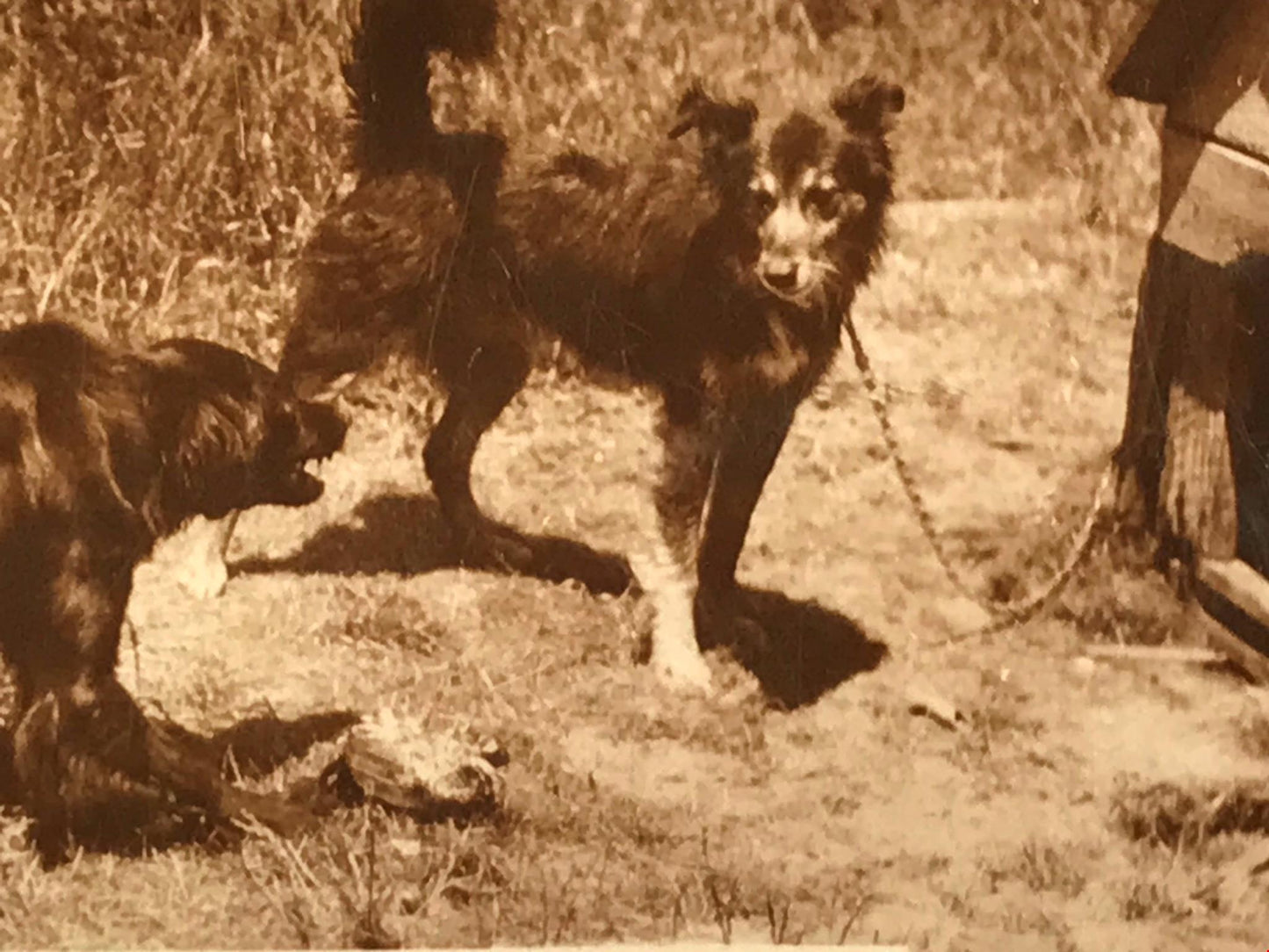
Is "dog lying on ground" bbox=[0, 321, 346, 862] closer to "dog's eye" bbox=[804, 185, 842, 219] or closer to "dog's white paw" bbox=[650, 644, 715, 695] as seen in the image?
"dog's white paw" bbox=[650, 644, 715, 695]

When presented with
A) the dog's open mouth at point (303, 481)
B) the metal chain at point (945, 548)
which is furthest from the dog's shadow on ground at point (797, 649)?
the dog's open mouth at point (303, 481)

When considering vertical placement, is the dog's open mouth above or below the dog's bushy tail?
below

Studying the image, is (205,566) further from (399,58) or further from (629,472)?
(399,58)

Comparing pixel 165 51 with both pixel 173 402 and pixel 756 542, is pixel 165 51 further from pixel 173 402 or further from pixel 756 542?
pixel 756 542

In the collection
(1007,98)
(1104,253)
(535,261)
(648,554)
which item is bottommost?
(648,554)

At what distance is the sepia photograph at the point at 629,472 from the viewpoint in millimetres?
1438

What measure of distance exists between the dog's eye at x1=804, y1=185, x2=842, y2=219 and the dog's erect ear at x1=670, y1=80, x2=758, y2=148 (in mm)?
92

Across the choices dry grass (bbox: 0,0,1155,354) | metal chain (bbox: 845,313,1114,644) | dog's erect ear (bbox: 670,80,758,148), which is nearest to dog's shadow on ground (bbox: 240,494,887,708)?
metal chain (bbox: 845,313,1114,644)

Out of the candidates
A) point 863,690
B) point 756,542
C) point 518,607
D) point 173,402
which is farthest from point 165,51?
point 863,690

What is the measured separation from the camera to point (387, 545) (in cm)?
145

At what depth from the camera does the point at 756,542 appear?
1476mm

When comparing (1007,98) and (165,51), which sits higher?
(1007,98)

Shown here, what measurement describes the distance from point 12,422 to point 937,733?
105cm

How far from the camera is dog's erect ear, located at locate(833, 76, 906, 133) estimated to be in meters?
1.45
